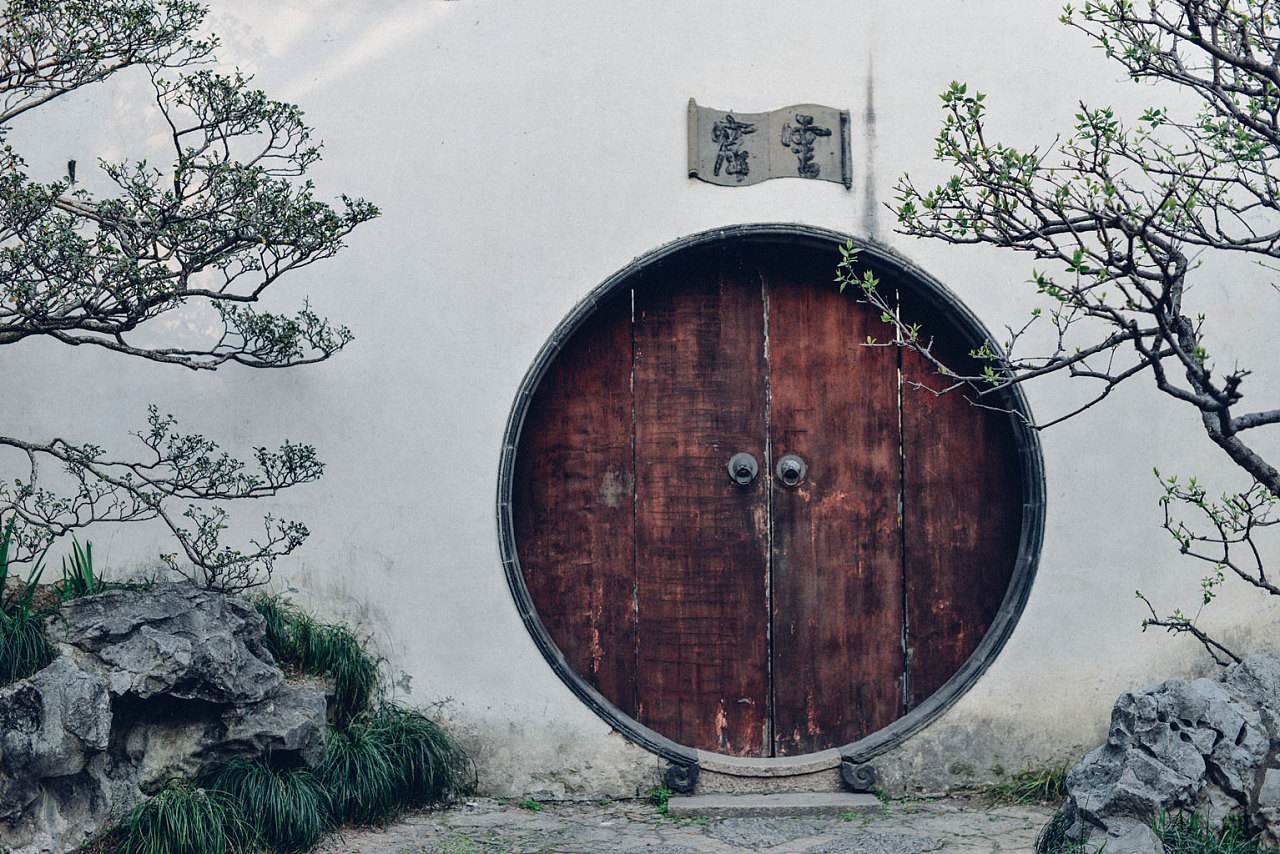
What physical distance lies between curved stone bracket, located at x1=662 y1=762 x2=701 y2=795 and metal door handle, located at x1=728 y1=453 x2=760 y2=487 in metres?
1.12

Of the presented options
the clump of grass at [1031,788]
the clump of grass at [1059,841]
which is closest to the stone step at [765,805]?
the clump of grass at [1031,788]

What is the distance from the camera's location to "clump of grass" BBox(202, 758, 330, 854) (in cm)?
419

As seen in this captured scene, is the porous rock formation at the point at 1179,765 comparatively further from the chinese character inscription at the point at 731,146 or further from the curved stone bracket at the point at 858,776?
the chinese character inscription at the point at 731,146

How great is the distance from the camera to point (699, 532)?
5.16 m

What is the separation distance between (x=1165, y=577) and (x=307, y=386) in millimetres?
3429

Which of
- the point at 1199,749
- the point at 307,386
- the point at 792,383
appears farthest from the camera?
the point at 792,383

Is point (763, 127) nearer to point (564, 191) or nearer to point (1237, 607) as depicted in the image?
point (564, 191)

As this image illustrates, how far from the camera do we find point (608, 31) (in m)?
5.00

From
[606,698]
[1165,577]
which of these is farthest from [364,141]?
[1165,577]

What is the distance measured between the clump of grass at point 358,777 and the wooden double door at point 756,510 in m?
0.88

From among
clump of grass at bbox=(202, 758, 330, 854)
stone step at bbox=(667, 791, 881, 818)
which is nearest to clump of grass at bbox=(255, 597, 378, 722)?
clump of grass at bbox=(202, 758, 330, 854)

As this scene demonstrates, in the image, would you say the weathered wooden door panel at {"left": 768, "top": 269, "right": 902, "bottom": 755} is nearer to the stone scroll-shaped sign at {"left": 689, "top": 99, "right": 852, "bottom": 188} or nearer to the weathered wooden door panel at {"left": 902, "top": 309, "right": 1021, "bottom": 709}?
the weathered wooden door panel at {"left": 902, "top": 309, "right": 1021, "bottom": 709}

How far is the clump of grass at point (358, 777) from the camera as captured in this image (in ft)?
14.7

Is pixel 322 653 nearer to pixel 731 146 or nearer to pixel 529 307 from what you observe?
pixel 529 307
